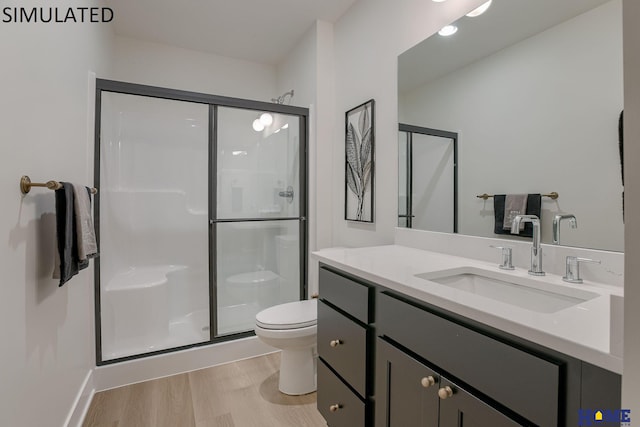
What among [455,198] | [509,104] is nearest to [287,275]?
[455,198]

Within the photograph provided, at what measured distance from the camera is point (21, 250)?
41.8 inches

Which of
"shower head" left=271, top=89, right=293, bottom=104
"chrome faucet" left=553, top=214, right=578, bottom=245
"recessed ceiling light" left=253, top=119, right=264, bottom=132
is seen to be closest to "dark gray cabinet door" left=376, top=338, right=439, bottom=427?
"chrome faucet" left=553, top=214, right=578, bottom=245

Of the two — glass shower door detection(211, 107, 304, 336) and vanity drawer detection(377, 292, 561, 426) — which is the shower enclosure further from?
vanity drawer detection(377, 292, 561, 426)

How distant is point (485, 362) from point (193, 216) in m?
2.33

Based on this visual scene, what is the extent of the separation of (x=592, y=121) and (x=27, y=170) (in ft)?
6.43

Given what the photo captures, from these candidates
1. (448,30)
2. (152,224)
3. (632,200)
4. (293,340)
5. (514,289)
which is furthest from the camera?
(152,224)

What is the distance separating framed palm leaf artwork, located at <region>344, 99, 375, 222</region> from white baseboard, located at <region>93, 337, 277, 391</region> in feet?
4.15

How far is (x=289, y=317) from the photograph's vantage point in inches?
75.4

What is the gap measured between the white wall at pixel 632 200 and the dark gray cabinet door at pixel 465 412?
39 cm

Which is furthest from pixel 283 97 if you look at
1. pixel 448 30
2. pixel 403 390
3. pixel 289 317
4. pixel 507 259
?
pixel 403 390

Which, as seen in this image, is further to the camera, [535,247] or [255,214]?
[255,214]

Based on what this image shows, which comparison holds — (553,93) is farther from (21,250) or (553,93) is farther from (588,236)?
(21,250)

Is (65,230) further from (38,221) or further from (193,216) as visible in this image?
(193,216)

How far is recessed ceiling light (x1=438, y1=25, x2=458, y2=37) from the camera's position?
5.09 feet
